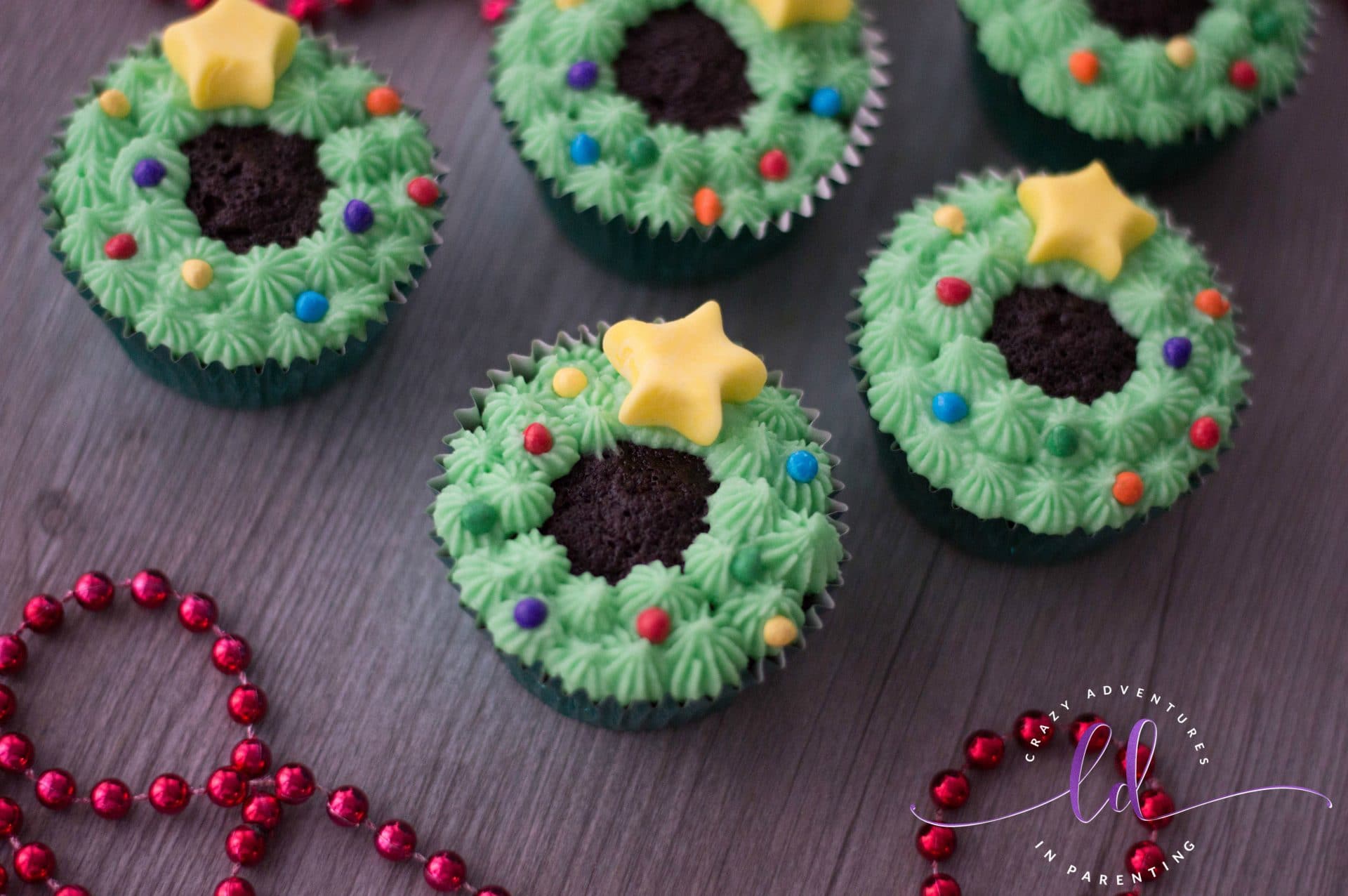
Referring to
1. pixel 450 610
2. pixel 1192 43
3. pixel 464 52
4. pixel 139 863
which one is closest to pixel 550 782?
pixel 450 610

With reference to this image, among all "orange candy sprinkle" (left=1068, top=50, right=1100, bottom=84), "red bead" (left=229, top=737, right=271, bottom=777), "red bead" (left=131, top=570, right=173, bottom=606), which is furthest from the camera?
"orange candy sprinkle" (left=1068, top=50, right=1100, bottom=84)

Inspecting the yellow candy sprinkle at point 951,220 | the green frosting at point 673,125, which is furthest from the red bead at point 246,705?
the yellow candy sprinkle at point 951,220

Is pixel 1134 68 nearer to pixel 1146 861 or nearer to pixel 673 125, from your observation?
pixel 673 125

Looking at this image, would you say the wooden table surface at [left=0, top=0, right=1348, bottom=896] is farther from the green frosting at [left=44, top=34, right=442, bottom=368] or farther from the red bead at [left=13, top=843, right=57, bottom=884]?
the green frosting at [left=44, top=34, right=442, bottom=368]

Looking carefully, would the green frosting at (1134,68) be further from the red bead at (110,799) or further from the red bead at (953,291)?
the red bead at (110,799)

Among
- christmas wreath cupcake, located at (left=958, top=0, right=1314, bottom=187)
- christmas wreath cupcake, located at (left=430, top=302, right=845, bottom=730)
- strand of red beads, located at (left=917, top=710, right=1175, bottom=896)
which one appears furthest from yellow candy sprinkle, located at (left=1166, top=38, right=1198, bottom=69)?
strand of red beads, located at (left=917, top=710, right=1175, bottom=896)

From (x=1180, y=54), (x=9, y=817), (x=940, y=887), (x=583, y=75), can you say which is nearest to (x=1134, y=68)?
(x=1180, y=54)
